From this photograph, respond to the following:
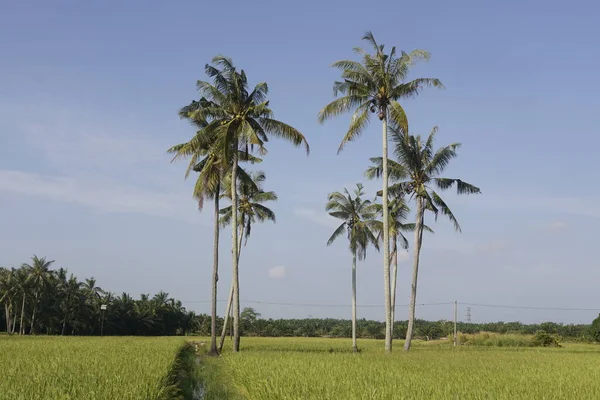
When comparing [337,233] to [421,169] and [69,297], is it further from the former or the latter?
[69,297]

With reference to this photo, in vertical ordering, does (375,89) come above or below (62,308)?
above

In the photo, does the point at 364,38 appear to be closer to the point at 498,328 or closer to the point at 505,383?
the point at 505,383

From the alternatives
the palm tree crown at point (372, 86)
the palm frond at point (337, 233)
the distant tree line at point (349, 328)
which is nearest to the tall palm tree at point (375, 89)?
the palm tree crown at point (372, 86)

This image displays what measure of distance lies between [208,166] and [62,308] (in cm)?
4930

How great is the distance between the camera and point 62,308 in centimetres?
6944

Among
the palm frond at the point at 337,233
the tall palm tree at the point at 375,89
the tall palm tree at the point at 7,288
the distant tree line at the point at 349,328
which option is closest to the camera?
the tall palm tree at the point at 375,89

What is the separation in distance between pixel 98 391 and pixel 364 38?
2319cm

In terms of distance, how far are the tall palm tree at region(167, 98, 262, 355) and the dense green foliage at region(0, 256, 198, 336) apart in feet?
144

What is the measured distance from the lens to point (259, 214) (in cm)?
3884

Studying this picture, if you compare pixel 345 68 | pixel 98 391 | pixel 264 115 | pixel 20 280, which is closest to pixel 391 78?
pixel 345 68

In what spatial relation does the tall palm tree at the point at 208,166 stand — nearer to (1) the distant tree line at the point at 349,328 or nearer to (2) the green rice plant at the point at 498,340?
(2) the green rice plant at the point at 498,340

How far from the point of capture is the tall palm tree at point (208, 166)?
98.7 feet

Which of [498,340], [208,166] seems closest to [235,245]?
[208,166]

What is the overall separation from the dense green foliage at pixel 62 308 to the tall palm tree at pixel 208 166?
44.0 m
